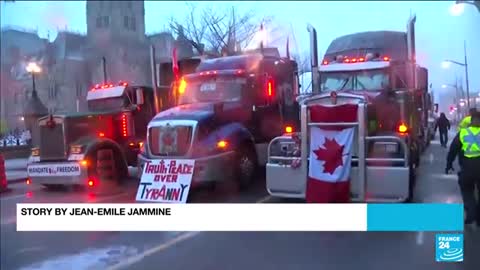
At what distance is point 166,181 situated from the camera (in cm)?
273

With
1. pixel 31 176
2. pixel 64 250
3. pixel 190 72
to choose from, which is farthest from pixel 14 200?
pixel 190 72

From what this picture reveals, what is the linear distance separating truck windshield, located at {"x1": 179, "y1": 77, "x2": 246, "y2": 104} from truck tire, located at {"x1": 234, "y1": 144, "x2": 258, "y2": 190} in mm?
310

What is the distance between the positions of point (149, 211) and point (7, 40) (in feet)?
4.38

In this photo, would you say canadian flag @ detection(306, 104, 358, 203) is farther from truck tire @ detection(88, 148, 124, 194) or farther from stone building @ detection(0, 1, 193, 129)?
truck tire @ detection(88, 148, 124, 194)

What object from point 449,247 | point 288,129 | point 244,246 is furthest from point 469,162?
point 244,246

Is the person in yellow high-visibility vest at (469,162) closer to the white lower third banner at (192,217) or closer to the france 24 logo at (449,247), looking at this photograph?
the france 24 logo at (449,247)

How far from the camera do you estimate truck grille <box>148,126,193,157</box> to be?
9.25 feet

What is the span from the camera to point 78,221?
105 inches

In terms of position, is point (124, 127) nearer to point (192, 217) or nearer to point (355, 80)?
point (192, 217)

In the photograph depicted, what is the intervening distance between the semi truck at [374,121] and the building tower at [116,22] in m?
0.93

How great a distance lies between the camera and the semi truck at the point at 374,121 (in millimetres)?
2543

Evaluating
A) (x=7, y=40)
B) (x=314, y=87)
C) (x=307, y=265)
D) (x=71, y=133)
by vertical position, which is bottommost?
(x=307, y=265)

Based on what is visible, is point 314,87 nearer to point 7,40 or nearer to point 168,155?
point 168,155

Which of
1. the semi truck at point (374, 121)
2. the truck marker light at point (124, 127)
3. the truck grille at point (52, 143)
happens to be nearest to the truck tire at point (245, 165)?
the semi truck at point (374, 121)
